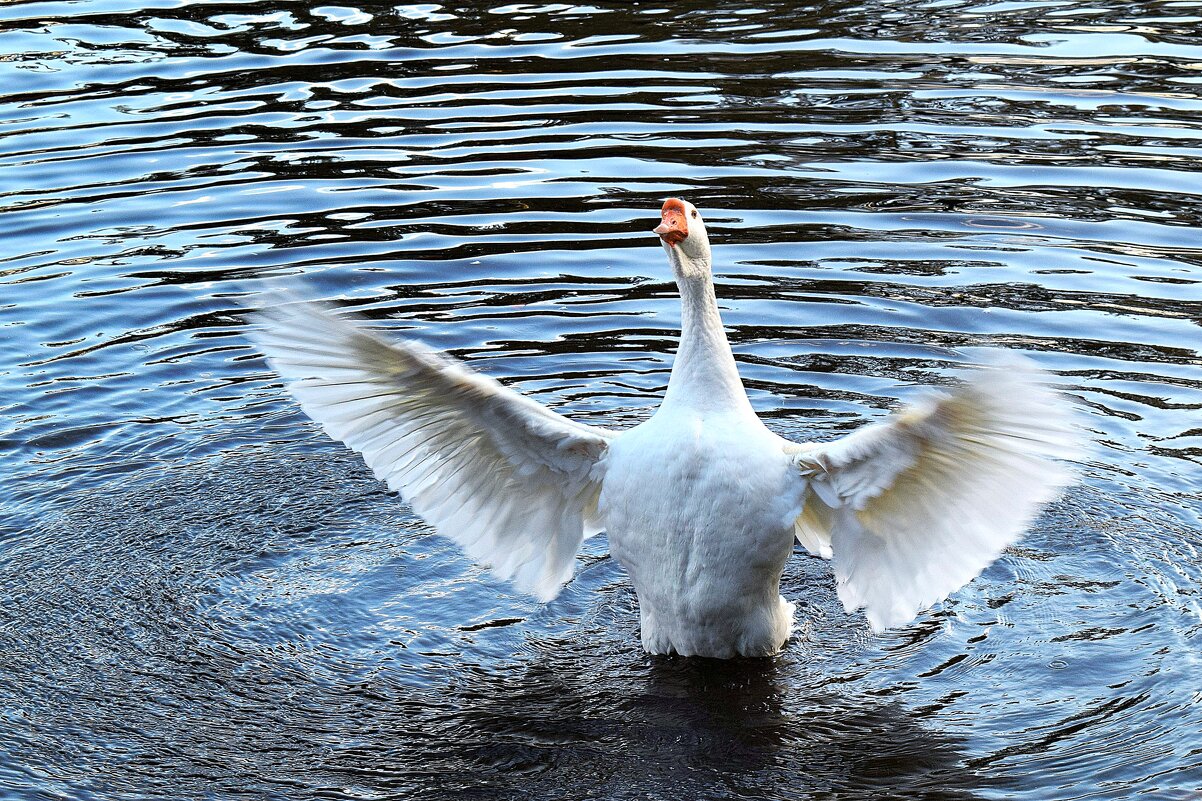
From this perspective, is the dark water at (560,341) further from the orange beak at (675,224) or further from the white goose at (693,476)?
the orange beak at (675,224)

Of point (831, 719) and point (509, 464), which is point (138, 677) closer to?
point (509, 464)

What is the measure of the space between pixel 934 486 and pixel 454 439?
200 cm

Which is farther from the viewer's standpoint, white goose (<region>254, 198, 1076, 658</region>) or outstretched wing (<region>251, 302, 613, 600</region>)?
outstretched wing (<region>251, 302, 613, 600</region>)

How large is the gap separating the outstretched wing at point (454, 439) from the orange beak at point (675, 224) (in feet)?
2.86

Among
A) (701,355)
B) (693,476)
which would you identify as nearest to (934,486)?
(693,476)

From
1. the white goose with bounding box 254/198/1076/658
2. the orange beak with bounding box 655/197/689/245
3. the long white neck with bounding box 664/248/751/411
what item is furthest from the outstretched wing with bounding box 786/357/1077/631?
the orange beak with bounding box 655/197/689/245

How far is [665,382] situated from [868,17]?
300 inches

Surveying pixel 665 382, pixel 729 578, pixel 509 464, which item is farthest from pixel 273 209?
pixel 729 578

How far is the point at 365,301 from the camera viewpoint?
1044 centimetres

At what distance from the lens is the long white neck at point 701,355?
641 centimetres

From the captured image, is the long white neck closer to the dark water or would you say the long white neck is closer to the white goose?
the white goose

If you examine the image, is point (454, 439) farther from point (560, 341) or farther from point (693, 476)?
point (560, 341)

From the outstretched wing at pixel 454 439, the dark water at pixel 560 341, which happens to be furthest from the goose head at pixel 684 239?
the dark water at pixel 560 341

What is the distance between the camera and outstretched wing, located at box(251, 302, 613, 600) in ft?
20.5
